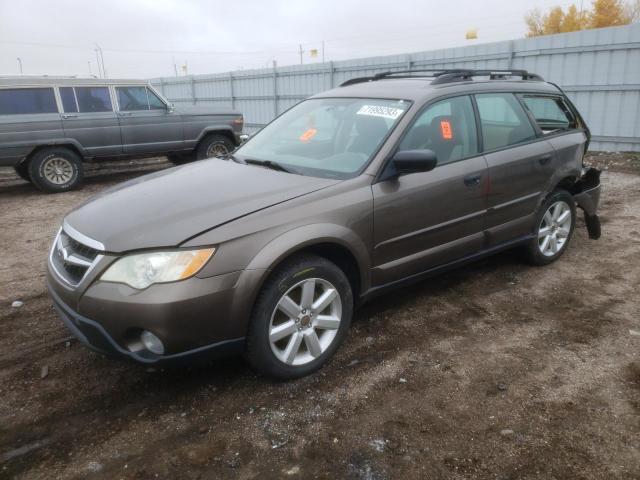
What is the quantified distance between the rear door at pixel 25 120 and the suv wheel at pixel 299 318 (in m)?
7.33

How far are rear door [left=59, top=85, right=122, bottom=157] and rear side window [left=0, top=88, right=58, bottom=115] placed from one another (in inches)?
7.9

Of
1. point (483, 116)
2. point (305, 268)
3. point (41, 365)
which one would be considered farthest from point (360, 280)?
point (41, 365)

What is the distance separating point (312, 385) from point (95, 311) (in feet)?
4.13

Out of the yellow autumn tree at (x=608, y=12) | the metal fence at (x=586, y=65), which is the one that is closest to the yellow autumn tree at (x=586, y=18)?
the yellow autumn tree at (x=608, y=12)

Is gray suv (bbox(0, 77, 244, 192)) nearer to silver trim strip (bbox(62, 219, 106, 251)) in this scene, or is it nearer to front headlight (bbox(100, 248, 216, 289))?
silver trim strip (bbox(62, 219, 106, 251))

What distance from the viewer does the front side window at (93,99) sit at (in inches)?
350

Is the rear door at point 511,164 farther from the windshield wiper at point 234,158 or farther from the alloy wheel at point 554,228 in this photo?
the windshield wiper at point 234,158

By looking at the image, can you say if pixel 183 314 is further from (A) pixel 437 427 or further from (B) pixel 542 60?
(B) pixel 542 60

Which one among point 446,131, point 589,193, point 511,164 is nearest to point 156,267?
point 446,131

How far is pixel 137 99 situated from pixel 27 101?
180 cm

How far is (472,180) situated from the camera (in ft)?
12.3

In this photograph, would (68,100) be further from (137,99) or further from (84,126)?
(137,99)

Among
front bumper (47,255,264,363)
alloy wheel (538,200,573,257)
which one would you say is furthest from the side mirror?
alloy wheel (538,200,573,257)

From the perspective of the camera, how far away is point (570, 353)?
330 centimetres
